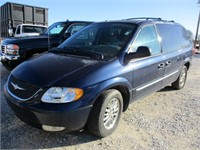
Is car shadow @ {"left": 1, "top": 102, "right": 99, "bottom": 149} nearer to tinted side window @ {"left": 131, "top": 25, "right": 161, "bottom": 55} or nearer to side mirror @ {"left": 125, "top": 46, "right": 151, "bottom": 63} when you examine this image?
side mirror @ {"left": 125, "top": 46, "right": 151, "bottom": 63}

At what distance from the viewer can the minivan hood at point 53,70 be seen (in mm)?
2709

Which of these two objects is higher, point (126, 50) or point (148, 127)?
point (126, 50)

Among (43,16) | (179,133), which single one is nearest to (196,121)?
(179,133)

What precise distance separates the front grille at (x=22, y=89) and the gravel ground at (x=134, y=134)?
0.66m

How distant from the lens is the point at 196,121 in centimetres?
383

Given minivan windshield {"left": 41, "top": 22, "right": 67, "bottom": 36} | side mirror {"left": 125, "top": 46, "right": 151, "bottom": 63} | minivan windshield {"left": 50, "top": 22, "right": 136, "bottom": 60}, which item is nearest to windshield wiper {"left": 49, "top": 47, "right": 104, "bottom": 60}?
minivan windshield {"left": 50, "top": 22, "right": 136, "bottom": 60}

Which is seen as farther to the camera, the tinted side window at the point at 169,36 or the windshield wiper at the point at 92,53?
the tinted side window at the point at 169,36

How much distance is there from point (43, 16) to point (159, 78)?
547 inches

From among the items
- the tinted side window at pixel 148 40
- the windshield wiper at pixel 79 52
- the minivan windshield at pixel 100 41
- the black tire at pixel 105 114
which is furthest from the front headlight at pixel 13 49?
the black tire at pixel 105 114

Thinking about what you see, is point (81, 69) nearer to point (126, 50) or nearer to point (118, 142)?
point (126, 50)

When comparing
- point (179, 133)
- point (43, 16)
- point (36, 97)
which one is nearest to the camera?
point (36, 97)

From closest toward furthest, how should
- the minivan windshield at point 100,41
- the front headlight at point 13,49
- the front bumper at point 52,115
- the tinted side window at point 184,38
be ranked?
the front bumper at point 52,115 < the minivan windshield at point 100,41 < the tinted side window at point 184,38 < the front headlight at point 13,49

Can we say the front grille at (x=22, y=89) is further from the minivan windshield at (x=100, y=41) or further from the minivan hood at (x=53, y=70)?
the minivan windshield at (x=100, y=41)

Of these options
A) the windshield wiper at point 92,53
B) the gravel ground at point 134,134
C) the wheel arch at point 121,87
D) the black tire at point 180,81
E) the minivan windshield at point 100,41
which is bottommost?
the gravel ground at point 134,134
